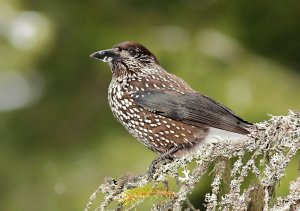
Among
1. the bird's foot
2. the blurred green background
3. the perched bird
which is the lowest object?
the bird's foot

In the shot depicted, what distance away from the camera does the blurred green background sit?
799cm

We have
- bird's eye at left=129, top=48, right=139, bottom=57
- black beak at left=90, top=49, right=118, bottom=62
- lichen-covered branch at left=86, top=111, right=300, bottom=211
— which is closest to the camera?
lichen-covered branch at left=86, top=111, right=300, bottom=211

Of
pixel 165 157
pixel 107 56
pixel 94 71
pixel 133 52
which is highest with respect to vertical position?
pixel 94 71

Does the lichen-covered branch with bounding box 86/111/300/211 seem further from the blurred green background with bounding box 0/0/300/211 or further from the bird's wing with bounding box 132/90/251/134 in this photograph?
the blurred green background with bounding box 0/0/300/211

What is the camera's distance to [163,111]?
5.57m

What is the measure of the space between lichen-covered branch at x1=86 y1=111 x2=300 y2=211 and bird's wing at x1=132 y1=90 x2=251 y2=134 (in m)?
1.26

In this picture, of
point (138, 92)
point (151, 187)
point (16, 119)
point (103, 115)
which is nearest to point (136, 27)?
point (103, 115)

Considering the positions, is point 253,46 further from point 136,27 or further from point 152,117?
point 152,117

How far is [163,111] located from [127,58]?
610 millimetres

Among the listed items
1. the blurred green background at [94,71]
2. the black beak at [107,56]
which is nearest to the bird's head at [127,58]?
the black beak at [107,56]

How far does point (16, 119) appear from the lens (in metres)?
9.33

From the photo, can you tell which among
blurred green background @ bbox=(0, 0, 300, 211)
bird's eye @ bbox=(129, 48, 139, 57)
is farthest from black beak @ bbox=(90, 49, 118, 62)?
blurred green background @ bbox=(0, 0, 300, 211)

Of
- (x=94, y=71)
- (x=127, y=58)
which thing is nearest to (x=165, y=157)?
(x=127, y=58)

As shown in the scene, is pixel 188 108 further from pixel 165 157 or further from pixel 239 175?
pixel 239 175
